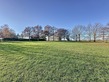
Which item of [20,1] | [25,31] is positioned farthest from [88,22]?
[20,1]

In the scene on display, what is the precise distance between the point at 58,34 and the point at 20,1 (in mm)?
39223

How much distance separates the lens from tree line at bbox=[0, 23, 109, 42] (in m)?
46.1

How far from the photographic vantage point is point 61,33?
5459 cm

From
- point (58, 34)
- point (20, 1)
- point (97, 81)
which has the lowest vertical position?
point (97, 81)

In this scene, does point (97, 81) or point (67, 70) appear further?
point (67, 70)

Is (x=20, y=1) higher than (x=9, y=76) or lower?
higher

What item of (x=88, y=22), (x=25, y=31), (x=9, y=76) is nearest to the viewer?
(x=9, y=76)

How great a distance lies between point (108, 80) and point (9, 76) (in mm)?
3432

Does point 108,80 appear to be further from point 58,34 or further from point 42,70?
point 58,34

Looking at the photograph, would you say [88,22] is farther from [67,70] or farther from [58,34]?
[67,70]

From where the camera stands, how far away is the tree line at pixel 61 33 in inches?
1813

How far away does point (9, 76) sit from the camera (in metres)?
3.48

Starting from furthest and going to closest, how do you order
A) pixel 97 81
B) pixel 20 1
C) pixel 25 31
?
pixel 25 31 → pixel 20 1 → pixel 97 81

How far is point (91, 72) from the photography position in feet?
12.4
